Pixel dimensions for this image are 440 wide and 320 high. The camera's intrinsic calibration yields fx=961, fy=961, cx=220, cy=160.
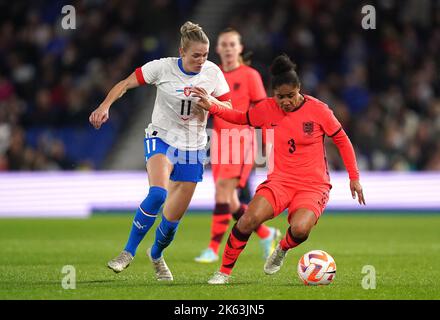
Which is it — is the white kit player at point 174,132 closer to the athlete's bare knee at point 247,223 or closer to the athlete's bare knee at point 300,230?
the athlete's bare knee at point 247,223

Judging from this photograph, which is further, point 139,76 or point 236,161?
point 236,161

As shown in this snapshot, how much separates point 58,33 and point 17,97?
207 cm

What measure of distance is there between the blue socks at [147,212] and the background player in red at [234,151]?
8.66 ft

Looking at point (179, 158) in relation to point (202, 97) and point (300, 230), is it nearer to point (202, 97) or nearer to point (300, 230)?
point (202, 97)

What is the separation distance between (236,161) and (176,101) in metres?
2.78

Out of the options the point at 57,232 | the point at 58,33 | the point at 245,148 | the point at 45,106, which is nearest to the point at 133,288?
the point at 245,148

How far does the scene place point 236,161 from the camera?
11367 millimetres

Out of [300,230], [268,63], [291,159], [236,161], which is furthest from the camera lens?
[268,63]

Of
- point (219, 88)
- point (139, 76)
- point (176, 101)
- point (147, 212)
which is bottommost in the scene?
point (147, 212)

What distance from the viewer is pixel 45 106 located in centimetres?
2131

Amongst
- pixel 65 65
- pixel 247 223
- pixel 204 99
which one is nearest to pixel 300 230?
pixel 247 223

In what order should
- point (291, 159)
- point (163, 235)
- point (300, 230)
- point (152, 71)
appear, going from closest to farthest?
point (300, 230) < point (291, 159) < point (152, 71) < point (163, 235)

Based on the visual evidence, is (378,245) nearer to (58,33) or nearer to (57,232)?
(57,232)

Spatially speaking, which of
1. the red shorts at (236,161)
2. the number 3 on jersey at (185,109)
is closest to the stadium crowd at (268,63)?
the red shorts at (236,161)
